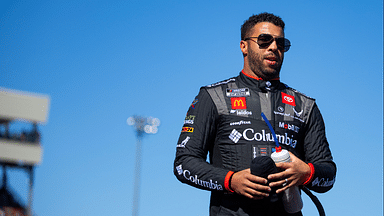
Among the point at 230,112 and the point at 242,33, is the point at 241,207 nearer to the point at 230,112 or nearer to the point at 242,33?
the point at 230,112

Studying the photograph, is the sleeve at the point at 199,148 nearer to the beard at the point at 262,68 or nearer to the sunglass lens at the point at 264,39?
the beard at the point at 262,68

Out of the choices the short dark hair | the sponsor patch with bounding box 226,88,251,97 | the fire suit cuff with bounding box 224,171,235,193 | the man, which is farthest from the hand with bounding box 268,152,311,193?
the short dark hair

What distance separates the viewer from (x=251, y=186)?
3047 millimetres

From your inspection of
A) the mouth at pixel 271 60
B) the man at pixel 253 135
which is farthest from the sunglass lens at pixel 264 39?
the mouth at pixel 271 60

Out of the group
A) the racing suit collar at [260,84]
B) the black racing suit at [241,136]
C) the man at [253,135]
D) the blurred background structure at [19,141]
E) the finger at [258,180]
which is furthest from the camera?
the blurred background structure at [19,141]

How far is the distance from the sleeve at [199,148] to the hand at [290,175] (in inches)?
14.1

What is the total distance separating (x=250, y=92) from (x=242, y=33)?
0.68 metres

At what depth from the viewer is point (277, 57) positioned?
3883mm

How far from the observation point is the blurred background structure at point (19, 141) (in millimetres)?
41969

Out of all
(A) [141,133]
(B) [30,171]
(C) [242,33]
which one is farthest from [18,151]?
(C) [242,33]

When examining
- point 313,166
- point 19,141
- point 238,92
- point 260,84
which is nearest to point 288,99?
point 260,84

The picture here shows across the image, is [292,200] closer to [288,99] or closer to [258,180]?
[258,180]

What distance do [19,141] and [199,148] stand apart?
4276cm

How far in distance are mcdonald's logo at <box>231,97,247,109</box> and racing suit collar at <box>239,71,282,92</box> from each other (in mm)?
→ 185
